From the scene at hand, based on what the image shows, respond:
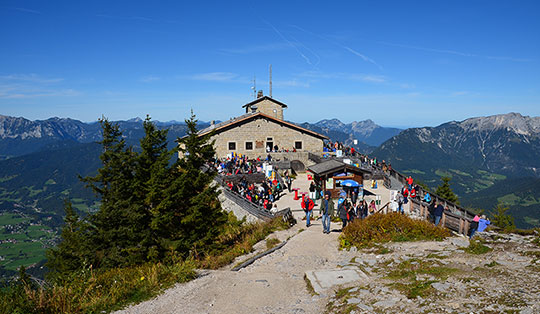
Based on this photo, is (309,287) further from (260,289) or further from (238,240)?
(238,240)

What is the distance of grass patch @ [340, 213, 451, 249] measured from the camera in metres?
14.1

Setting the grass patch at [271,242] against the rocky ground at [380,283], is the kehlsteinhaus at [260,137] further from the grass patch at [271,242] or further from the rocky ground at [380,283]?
the rocky ground at [380,283]

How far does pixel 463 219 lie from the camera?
594 inches

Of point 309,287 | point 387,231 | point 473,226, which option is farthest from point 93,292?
point 473,226

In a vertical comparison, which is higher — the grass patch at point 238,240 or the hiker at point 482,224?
the hiker at point 482,224

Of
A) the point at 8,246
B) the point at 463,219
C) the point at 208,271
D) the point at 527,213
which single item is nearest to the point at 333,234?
the point at 463,219

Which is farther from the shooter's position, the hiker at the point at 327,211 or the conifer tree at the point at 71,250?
the conifer tree at the point at 71,250

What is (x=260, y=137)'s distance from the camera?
4191cm

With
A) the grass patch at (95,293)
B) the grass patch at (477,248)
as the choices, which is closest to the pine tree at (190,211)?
the grass patch at (95,293)

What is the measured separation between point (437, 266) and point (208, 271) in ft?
23.4

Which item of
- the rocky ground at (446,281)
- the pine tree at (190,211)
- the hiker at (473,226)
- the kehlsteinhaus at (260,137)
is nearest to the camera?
the rocky ground at (446,281)

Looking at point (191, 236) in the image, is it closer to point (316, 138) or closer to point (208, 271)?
point (208, 271)

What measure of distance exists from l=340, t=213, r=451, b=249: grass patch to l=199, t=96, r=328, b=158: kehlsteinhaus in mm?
26633

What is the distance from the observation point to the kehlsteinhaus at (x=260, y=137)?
4056 centimetres
